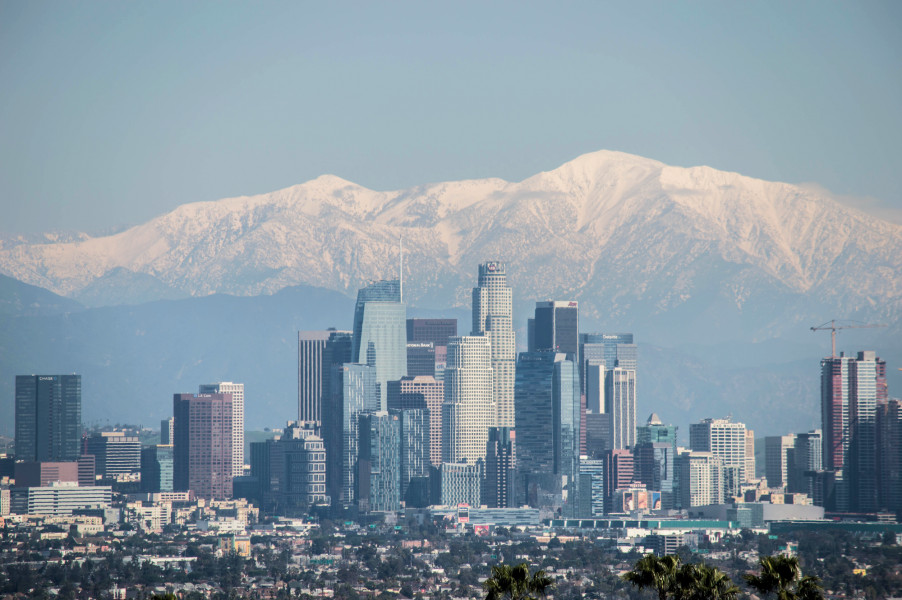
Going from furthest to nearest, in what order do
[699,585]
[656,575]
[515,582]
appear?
1. [656,575]
2. [699,585]
3. [515,582]

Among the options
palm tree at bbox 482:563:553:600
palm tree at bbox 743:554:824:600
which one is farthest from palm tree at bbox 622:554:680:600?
palm tree at bbox 743:554:824:600

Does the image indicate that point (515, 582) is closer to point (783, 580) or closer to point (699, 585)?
point (699, 585)

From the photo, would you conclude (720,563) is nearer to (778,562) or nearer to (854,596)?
(854,596)

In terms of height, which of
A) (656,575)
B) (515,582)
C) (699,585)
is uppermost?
(656,575)

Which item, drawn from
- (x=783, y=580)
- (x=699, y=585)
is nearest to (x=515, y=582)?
(x=699, y=585)

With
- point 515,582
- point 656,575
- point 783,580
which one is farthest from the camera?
point 656,575

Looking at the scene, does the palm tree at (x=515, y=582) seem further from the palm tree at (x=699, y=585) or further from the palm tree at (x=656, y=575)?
the palm tree at (x=699, y=585)

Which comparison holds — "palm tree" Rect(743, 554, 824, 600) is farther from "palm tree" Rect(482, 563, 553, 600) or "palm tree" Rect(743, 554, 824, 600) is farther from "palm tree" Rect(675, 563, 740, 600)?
"palm tree" Rect(482, 563, 553, 600)

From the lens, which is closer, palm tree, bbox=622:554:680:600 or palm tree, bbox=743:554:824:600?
palm tree, bbox=743:554:824:600

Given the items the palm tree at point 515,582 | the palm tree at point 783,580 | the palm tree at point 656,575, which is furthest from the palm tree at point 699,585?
the palm tree at point 515,582

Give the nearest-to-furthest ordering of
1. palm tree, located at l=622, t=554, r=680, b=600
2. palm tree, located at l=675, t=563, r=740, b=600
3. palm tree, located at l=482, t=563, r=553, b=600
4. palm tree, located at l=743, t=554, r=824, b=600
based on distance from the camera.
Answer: palm tree, located at l=743, t=554, r=824, b=600, palm tree, located at l=482, t=563, r=553, b=600, palm tree, located at l=675, t=563, r=740, b=600, palm tree, located at l=622, t=554, r=680, b=600

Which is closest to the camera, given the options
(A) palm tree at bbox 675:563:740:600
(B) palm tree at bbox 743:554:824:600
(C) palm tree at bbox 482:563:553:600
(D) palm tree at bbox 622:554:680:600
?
(B) palm tree at bbox 743:554:824:600
